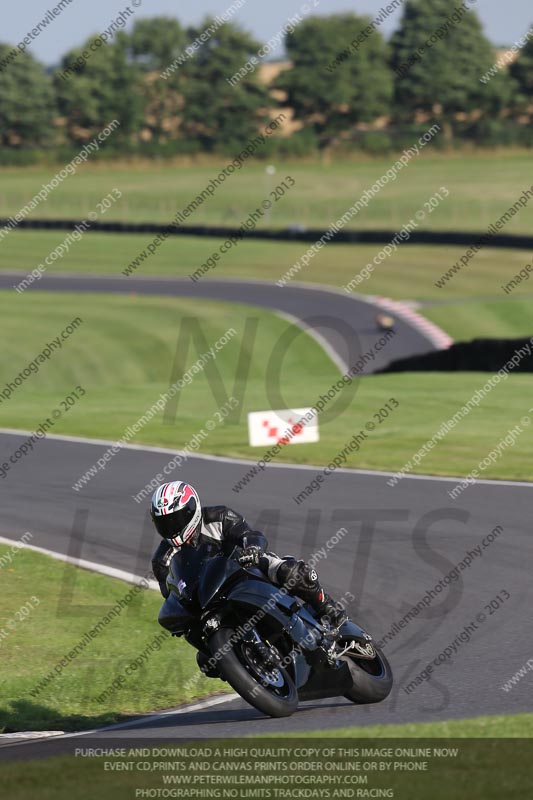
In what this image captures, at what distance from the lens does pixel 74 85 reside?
123 m

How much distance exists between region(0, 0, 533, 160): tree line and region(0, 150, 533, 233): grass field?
3838 millimetres

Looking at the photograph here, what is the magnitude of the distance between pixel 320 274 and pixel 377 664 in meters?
49.8

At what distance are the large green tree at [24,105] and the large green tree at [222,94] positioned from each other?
48.0 ft

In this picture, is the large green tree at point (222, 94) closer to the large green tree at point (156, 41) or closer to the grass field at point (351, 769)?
the large green tree at point (156, 41)

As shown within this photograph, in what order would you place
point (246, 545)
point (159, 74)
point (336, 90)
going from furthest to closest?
point (159, 74)
point (336, 90)
point (246, 545)

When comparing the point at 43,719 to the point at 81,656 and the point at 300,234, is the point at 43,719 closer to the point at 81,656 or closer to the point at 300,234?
the point at 81,656

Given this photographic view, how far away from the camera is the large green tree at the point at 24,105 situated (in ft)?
397

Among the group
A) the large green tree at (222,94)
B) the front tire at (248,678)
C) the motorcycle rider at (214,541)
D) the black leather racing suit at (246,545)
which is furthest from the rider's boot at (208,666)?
the large green tree at (222,94)

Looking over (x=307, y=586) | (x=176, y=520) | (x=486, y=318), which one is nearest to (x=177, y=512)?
(x=176, y=520)

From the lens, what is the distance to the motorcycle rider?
8.23m

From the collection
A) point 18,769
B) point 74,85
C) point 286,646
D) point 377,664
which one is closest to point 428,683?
point 377,664

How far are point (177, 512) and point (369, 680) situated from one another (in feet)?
6.22

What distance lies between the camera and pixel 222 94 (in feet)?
424

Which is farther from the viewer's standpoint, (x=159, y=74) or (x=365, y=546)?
(x=159, y=74)
